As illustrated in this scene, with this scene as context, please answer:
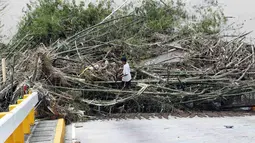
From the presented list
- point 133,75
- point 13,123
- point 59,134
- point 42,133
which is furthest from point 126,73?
point 13,123

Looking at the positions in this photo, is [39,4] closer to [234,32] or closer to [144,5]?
[144,5]

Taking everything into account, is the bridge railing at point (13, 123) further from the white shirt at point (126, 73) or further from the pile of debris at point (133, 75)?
the white shirt at point (126, 73)

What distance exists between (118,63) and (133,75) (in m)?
0.63

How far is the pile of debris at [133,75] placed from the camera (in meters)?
11.9

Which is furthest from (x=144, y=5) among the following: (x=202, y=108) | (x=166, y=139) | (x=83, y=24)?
(x=166, y=139)

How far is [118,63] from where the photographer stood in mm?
13648

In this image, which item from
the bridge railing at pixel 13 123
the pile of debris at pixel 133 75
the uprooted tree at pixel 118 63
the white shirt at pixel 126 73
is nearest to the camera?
the bridge railing at pixel 13 123

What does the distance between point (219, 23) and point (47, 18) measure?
7.62m

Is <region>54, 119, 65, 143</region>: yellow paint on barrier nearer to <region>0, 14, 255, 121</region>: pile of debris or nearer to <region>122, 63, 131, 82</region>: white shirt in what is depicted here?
<region>0, 14, 255, 121</region>: pile of debris

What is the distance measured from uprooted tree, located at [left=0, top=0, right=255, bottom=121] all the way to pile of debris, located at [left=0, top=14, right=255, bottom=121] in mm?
31

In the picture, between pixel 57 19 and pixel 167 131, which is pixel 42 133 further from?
pixel 57 19

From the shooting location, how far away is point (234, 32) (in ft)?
56.9

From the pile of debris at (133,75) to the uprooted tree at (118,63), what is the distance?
0.03 m

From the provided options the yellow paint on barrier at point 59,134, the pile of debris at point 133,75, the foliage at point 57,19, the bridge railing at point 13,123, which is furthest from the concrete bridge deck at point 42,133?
the foliage at point 57,19
